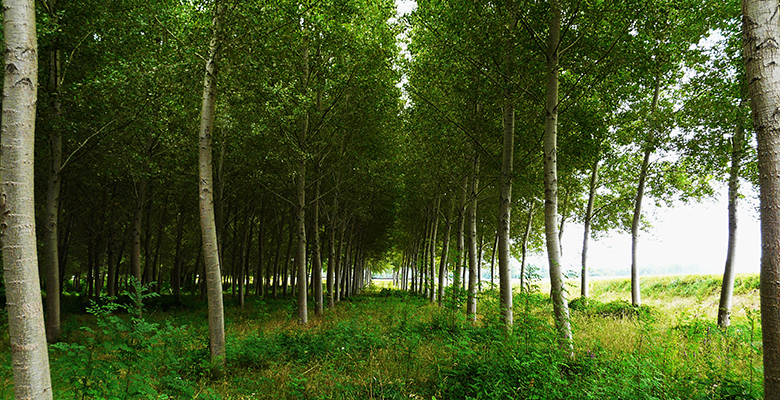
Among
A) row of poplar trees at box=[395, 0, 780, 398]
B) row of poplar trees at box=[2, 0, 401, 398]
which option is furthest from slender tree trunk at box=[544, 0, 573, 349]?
row of poplar trees at box=[2, 0, 401, 398]

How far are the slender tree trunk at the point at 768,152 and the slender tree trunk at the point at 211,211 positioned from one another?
7.69 metres

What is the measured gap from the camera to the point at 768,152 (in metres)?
3.26

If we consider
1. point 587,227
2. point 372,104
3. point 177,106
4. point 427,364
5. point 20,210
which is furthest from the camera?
point 587,227

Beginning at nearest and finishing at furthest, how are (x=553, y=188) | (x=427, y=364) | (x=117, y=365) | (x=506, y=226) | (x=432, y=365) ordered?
(x=117, y=365) → (x=432, y=365) → (x=427, y=364) → (x=553, y=188) → (x=506, y=226)

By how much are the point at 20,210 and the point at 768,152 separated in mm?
6840

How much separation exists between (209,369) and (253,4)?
23.5 ft

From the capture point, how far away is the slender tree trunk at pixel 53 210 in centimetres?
999

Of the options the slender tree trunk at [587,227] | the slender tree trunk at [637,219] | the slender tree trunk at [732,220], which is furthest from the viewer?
the slender tree trunk at [587,227]

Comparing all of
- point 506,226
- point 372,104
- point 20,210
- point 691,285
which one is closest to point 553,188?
point 506,226

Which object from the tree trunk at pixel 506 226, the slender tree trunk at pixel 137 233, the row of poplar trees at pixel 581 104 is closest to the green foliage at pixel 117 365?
the row of poplar trees at pixel 581 104

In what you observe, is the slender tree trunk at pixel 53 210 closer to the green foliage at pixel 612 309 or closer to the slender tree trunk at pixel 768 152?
the slender tree trunk at pixel 768 152

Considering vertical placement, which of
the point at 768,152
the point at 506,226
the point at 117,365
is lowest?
the point at 117,365

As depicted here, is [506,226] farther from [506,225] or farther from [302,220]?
[302,220]

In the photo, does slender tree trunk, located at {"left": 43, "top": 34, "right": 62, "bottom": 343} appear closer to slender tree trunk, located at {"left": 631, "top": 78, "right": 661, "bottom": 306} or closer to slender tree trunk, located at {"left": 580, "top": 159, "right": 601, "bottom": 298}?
slender tree trunk, located at {"left": 631, "top": 78, "right": 661, "bottom": 306}
